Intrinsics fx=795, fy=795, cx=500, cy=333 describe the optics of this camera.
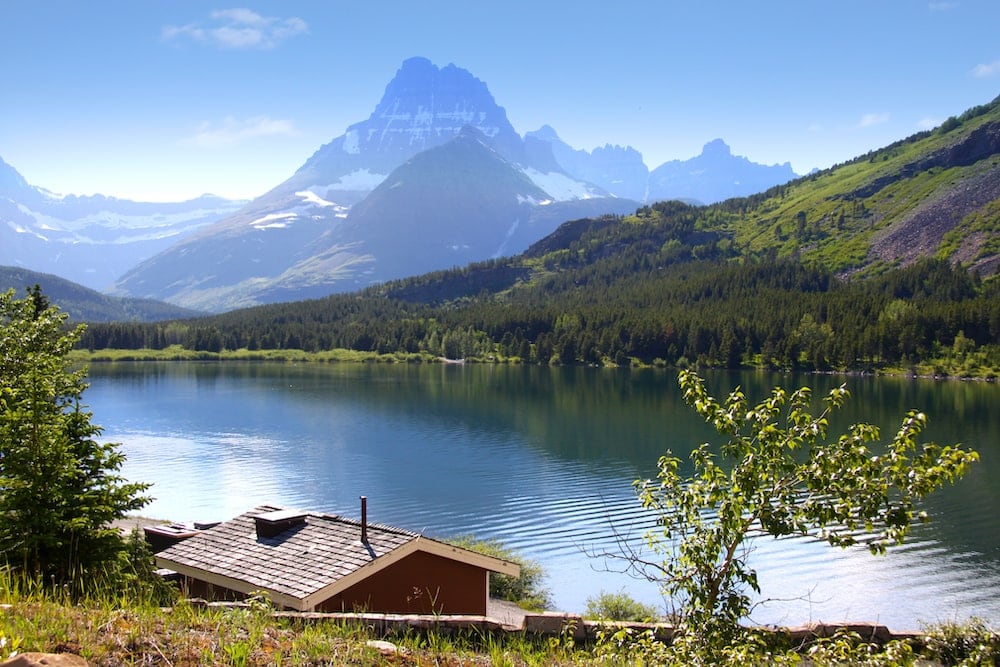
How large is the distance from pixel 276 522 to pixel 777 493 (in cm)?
1666

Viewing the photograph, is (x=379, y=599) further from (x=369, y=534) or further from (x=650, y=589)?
(x=650, y=589)

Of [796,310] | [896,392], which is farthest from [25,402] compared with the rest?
[796,310]

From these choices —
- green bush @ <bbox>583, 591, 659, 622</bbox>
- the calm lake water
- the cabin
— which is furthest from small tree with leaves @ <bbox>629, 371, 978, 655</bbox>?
green bush @ <bbox>583, 591, 659, 622</bbox>

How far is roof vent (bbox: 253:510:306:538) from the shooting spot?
2338cm

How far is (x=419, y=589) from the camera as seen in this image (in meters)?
23.0

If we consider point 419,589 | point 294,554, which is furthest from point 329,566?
point 419,589

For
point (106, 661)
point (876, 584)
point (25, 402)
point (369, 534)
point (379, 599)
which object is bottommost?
point (876, 584)

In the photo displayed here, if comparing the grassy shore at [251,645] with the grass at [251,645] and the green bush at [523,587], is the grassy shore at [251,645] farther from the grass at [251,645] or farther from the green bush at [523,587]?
the green bush at [523,587]

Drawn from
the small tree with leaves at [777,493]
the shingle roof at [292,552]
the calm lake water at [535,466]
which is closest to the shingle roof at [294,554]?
the shingle roof at [292,552]

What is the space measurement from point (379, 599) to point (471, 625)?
997cm

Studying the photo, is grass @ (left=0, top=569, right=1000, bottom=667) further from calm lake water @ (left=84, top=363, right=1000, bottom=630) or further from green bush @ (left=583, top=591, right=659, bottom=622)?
green bush @ (left=583, top=591, right=659, bottom=622)

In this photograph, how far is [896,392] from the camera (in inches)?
5084

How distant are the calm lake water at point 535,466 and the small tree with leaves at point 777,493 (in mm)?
2305

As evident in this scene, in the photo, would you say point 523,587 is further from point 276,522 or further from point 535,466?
point 535,466
